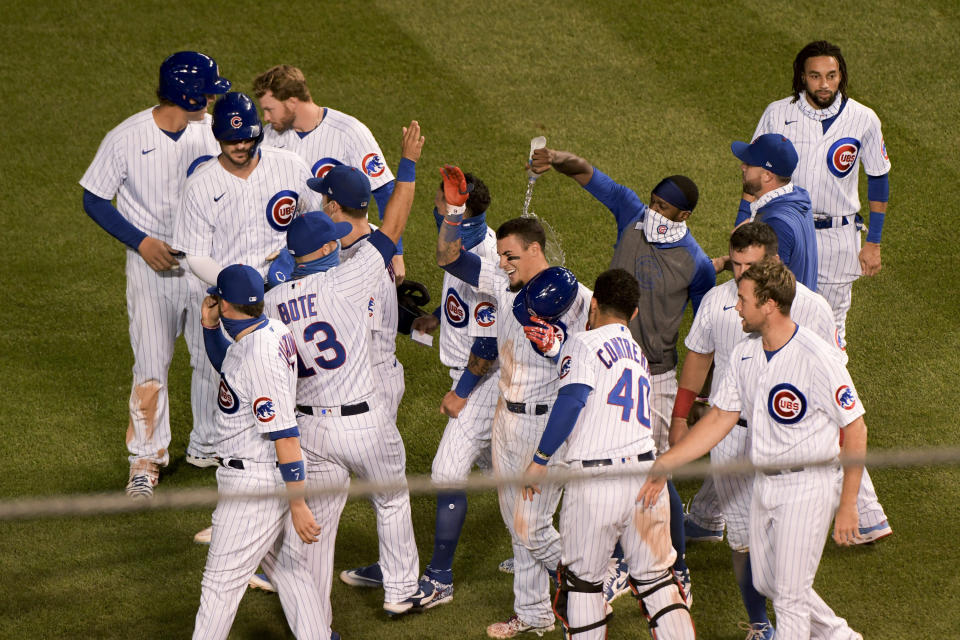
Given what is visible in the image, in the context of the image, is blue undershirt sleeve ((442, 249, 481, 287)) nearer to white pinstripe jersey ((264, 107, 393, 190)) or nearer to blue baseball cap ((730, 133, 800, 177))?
white pinstripe jersey ((264, 107, 393, 190))

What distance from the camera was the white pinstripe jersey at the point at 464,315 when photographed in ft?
16.1

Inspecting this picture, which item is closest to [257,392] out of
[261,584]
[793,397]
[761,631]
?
[261,584]

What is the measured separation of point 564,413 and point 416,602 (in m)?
1.33

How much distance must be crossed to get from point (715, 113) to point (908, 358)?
3.12 m

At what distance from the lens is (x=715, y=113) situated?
9.24m

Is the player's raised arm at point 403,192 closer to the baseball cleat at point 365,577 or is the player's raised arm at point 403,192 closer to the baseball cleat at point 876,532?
the baseball cleat at point 365,577

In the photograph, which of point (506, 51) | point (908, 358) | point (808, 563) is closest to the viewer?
point (808, 563)

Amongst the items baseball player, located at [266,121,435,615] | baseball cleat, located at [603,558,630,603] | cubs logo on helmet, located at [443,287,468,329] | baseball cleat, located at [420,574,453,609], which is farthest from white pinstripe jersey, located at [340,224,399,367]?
baseball cleat, located at [603,558,630,603]

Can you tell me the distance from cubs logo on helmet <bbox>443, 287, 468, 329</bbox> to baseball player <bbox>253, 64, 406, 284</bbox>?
69 cm

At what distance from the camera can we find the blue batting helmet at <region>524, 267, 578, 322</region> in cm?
440

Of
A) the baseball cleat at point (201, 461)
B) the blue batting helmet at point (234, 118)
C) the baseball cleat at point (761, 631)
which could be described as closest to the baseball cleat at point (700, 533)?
the baseball cleat at point (761, 631)

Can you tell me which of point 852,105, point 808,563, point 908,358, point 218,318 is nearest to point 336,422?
point 218,318

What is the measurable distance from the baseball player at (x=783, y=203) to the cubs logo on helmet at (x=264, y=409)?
93.0 inches

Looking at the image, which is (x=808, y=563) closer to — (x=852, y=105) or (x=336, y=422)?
(x=336, y=422)
